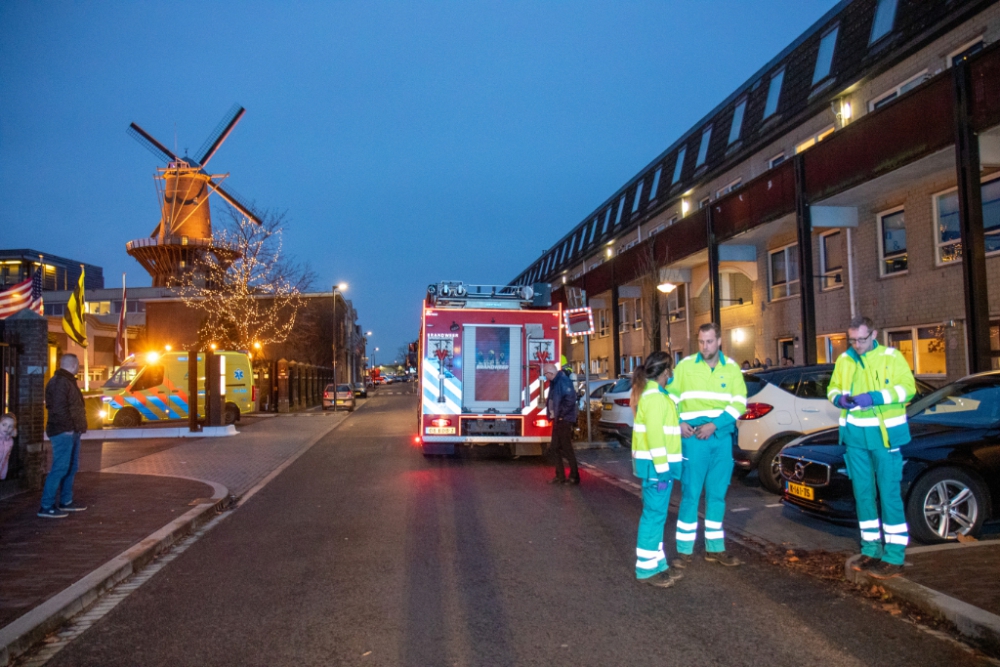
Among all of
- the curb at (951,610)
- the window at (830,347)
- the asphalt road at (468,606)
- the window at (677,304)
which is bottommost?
the asphalt road at (468,606)

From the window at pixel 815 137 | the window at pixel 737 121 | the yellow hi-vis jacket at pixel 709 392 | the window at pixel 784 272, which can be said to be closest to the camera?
the yellow hi-vis jacket at pixel 709 392

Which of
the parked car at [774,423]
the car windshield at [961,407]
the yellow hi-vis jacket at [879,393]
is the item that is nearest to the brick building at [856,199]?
the parked car at [774,423]

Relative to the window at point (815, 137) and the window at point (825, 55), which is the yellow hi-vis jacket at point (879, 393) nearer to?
the window at point (815, 137)

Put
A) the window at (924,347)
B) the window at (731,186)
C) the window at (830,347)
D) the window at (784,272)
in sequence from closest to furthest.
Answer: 1. the window at (924,347)
2. the window at (830,347)
3. the window at (784,272)
4. the window at (731,186)

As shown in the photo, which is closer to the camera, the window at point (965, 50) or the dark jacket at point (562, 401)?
the dark jacket at point (562, 401)

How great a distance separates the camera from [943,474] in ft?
22.4

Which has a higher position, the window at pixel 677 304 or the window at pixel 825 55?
the window at pixel 825 55

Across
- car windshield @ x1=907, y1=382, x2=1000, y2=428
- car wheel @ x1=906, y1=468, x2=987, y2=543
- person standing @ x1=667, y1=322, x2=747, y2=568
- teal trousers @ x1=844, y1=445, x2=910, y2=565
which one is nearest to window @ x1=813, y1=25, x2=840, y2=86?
car windshield @ x1=907, y1=382, x2=1000, y2=428

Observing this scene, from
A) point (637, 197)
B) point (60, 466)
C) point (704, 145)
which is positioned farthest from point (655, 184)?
point (60, 466)

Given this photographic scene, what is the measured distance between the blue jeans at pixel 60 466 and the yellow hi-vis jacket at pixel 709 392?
671cm

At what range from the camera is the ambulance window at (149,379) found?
23.7 m

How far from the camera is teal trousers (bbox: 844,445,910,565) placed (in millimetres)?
5750

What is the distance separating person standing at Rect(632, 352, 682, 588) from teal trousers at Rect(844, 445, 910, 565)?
1413 mm

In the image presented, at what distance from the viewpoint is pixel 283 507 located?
9.86 meters
